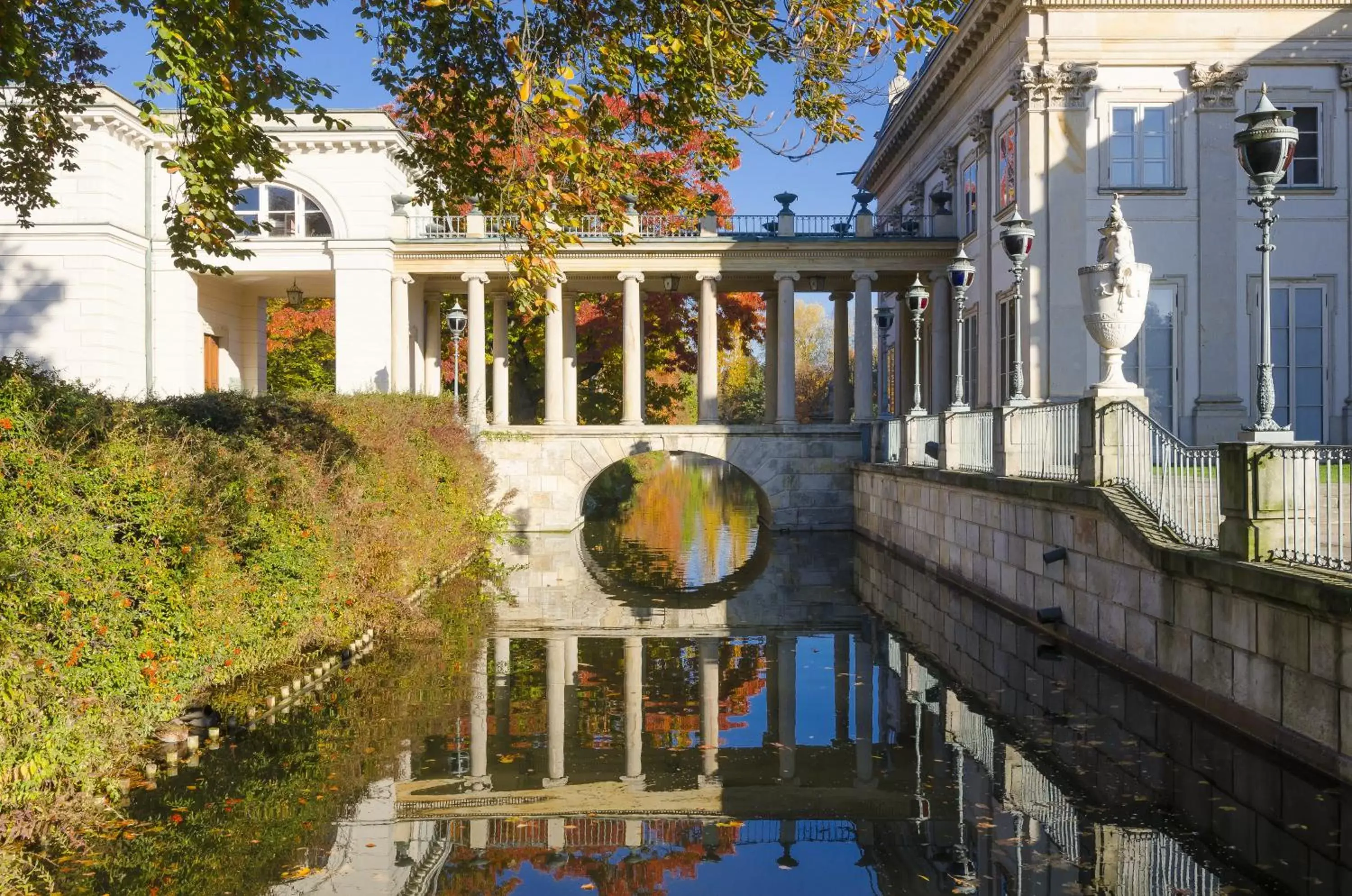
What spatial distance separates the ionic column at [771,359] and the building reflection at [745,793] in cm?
2183

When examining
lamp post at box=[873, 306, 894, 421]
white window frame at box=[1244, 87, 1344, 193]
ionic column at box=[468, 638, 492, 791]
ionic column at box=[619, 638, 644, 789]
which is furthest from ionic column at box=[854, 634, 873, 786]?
lamp post at box=[873, 306, 894, 421]

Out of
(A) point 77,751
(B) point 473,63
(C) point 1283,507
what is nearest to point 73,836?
(A) point 77,751

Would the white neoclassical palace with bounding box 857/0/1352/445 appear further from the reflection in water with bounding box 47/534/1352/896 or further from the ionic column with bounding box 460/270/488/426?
the ionic column with bounding box 460/270/488/426

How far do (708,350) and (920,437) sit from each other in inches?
386

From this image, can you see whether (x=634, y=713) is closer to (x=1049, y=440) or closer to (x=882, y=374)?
(x=1049, y=440)

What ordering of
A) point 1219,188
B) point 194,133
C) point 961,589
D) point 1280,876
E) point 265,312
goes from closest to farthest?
point 1280,876 → point 194,133 → point 961,589 → point 1219,188 → point 265,312

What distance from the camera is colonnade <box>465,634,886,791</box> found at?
28.7 ft

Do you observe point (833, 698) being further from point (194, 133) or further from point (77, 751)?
point (194, 133)

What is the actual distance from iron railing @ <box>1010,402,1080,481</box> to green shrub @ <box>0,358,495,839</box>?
8170 mm

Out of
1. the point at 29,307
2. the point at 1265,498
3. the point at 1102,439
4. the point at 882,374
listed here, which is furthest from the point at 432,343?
the point at 1265,498

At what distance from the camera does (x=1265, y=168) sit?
952 centimetres

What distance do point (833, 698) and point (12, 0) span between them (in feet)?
29.2

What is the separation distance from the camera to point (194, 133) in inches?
410

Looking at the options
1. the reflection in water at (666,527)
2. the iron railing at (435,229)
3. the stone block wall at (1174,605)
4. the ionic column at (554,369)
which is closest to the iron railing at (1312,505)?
the stone block wall at (1174,605)
